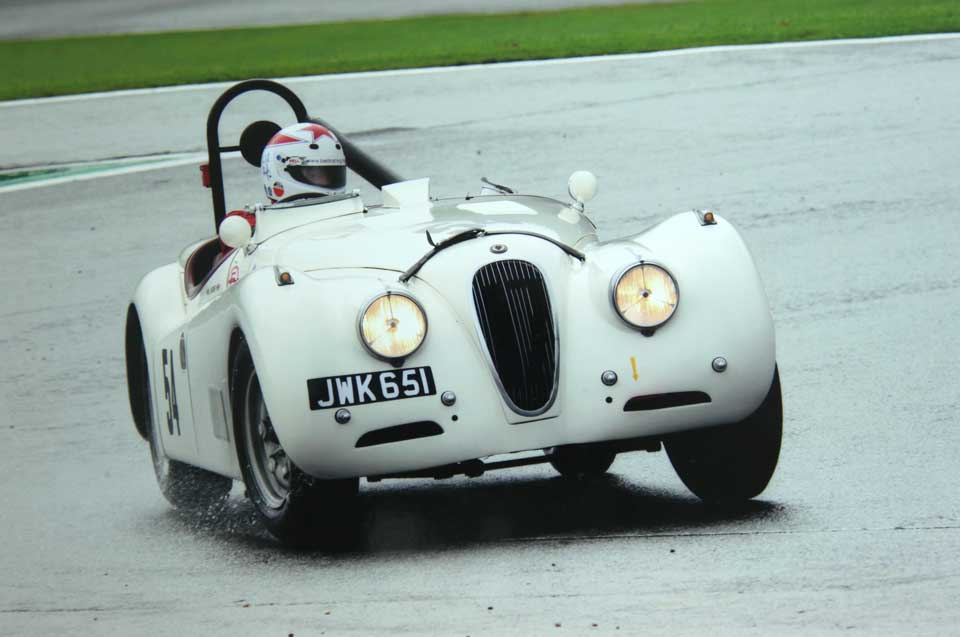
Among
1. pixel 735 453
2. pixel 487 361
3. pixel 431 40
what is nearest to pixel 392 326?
pixel 487 361

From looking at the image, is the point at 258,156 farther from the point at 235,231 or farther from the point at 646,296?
the point at 646,296

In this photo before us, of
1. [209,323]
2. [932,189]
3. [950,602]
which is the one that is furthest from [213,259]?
[932,189]

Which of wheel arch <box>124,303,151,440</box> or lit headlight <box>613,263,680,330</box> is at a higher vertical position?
lit headlight <box>613,263,680,330</box>

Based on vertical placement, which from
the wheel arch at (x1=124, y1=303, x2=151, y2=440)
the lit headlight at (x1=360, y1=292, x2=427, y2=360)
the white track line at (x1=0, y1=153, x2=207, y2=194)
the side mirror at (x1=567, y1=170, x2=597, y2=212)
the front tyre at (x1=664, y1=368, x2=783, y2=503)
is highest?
the side mirror at (x1=567, y1=170, x2=597, y2=212)

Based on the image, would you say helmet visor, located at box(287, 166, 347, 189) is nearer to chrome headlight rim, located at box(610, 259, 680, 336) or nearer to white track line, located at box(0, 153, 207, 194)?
chrome headlight rim, located at box(610, 259, 680, 336)

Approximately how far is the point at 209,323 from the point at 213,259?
1.47m

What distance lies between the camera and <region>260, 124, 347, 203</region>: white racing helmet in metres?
7.60

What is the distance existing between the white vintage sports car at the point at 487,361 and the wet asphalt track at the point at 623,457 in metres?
0.29

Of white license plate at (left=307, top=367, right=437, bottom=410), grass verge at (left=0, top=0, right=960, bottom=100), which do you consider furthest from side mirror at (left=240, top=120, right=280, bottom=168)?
grass verge at (left=0, top=0, right=960, bottom=100)

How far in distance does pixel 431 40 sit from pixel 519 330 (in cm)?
1591

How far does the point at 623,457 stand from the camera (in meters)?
7.92

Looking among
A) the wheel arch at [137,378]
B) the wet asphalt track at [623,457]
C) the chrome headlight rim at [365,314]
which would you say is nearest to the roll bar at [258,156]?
the wheel arch at [137,378]

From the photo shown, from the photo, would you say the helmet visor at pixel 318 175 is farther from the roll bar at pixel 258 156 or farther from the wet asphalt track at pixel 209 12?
the wet asphalt track at pixel 209 12

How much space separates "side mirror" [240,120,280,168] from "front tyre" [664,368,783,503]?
289cm
